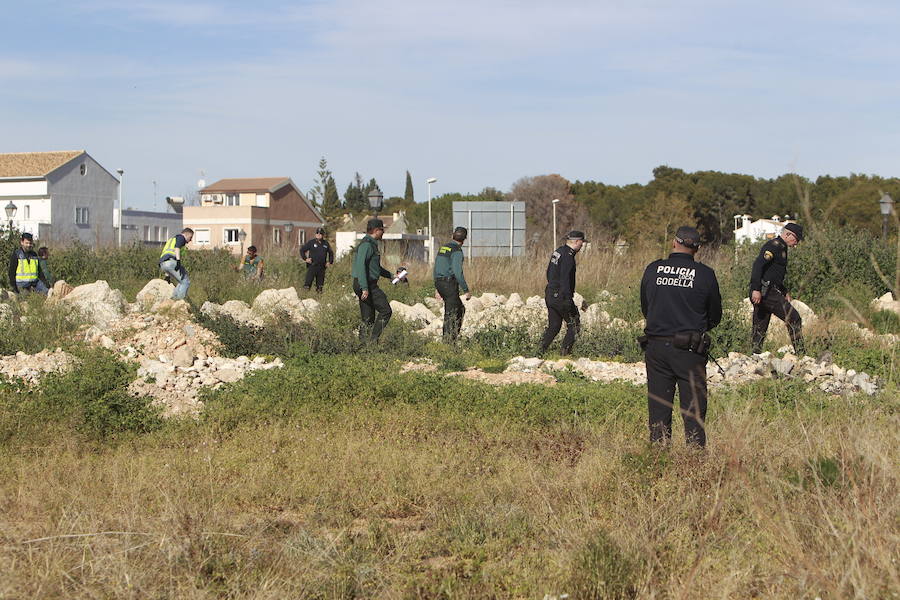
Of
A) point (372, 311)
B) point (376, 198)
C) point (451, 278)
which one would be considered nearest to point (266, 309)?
point (451, 278)

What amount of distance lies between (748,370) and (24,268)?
12.1 meters

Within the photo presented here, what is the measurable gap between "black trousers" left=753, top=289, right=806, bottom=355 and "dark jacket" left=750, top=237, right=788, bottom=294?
151mm

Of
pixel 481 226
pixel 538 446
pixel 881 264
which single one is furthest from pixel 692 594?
pixel 481 226

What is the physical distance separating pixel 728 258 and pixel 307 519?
56.5 feet

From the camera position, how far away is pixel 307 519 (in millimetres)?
5727

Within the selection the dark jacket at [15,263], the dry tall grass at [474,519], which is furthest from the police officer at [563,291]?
the dark jacket at [15,263]

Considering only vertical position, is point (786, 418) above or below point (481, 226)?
below

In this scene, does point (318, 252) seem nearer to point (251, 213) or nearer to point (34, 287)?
point (34, 287)

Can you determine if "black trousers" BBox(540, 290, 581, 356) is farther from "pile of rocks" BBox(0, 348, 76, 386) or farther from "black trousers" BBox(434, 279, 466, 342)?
"pile of rocks" BBox(0, 348, 76, 386)

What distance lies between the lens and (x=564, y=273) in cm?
1197

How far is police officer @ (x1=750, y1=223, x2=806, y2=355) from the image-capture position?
11336 millimetres

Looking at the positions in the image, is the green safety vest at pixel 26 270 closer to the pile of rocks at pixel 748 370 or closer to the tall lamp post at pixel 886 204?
the pile of rocks at pixel 748 370

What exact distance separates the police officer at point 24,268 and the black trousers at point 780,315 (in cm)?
1154

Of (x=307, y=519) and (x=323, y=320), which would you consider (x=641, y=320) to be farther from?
(x=307, y=519)
